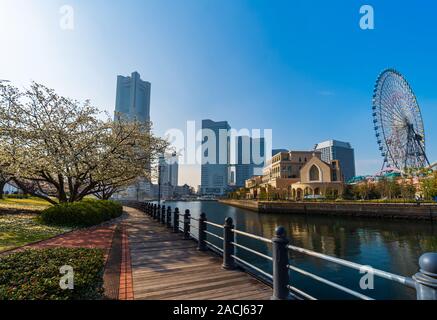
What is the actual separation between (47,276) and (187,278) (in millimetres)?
3184

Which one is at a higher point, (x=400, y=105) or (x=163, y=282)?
(x=400, y=105)

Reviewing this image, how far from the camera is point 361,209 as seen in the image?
146 feet

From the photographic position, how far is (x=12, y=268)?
13.1 ft

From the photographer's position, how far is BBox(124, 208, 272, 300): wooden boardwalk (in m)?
5.03

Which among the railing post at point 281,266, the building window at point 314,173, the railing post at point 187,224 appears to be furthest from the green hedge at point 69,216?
the building window at point 314,173

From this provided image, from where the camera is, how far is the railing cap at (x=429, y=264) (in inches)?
94.2

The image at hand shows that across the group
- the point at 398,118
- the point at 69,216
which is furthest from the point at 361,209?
the point at 69,216

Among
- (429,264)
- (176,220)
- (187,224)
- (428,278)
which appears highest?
(429,264)

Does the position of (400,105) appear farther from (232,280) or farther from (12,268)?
(12,268)

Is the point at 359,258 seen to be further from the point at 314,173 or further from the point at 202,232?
the point at 314,173
